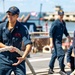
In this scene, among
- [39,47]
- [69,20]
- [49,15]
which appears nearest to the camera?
[39,47]

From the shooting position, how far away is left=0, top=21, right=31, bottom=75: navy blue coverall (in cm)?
506

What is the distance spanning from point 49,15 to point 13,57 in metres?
133

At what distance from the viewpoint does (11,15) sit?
196 inches

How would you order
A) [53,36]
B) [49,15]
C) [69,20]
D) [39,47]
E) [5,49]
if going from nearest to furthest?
[5,49] → [53,36] → [39,47] → [69,20] → [49,15]

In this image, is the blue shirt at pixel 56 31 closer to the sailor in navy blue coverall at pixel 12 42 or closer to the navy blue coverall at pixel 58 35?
the navy blue coverall at pixel 58 35

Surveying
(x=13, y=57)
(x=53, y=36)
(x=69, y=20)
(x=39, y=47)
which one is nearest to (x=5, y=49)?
(x=13, y=57)

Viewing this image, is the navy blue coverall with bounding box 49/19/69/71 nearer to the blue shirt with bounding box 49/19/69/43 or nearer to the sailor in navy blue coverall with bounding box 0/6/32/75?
the blue shirt with bounding box 49/19/69/43

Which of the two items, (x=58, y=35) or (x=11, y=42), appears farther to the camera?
(x=58, y=35)

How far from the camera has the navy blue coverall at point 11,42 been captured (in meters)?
5.06

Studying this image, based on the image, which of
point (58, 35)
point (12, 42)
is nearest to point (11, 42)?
point (12, 42)

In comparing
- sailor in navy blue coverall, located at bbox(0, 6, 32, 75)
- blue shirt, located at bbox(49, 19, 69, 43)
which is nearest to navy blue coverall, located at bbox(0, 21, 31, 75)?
sailor in navy blue coverall, located at bbox(0, 6, 32, 75)

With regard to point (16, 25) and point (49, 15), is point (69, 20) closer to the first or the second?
point (49, 15)

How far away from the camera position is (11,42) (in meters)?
5.08

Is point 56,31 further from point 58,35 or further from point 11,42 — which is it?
point 11,42
